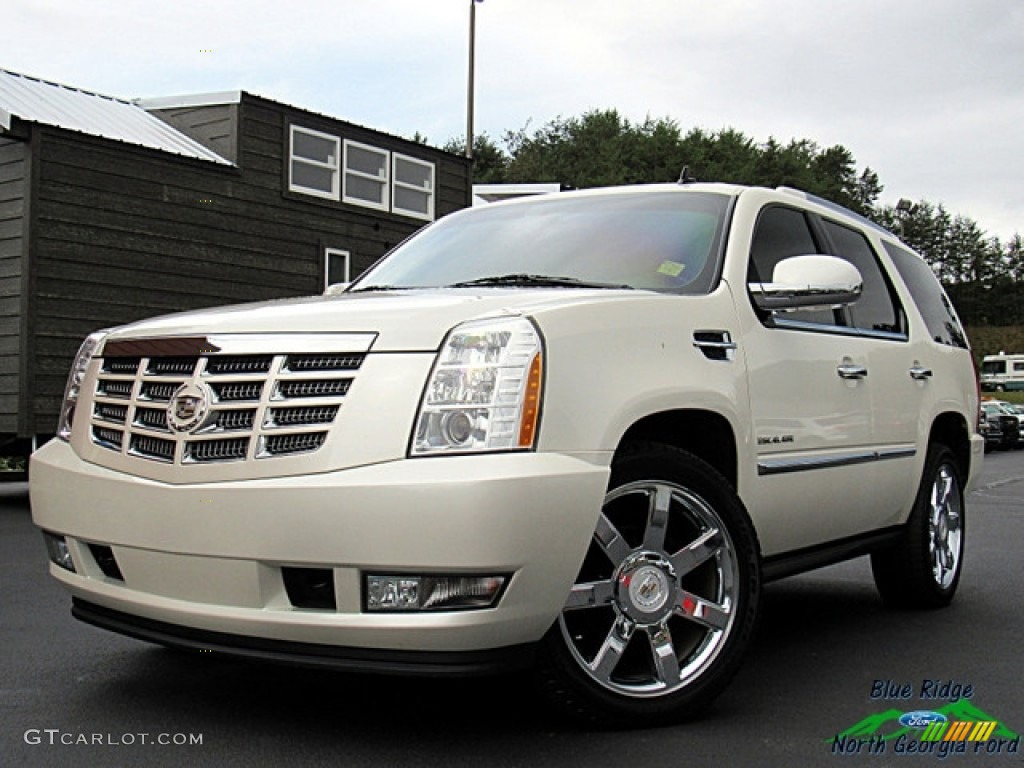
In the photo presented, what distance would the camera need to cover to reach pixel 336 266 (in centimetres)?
A: 1798

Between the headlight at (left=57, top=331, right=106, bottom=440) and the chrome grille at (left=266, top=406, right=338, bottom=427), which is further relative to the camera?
the headlight at (left=57, top=331, right=106, bottom=440)

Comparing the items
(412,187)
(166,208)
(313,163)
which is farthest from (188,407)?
(412,187)

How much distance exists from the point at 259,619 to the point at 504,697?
3.54 feet

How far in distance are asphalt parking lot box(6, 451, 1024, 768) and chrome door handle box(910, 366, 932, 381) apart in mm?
1139

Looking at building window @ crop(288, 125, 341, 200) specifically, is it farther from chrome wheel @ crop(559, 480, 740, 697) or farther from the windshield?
chrome wheel @ crop(559, 480, 740, 697)

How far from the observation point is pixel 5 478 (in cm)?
1656

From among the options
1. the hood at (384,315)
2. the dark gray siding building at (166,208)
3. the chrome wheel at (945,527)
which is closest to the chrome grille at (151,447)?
the hood at (384,315)

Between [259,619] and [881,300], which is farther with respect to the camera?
[881,300]

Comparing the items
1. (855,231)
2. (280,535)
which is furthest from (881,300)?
(280,535)

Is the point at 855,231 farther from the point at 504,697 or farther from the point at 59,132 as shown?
the point at 59,132

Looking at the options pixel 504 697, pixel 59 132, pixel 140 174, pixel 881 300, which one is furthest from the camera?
pixel 140 174

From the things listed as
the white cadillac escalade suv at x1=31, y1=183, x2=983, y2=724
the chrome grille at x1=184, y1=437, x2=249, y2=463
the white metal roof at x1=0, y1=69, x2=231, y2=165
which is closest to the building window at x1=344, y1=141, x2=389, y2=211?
the white metal roof at x1=0, y1=69, x2=231, y2=165

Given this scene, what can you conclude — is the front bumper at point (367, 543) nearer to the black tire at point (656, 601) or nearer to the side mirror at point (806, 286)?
the black tire at point (656, 601)

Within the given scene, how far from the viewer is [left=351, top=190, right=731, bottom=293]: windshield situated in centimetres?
445
